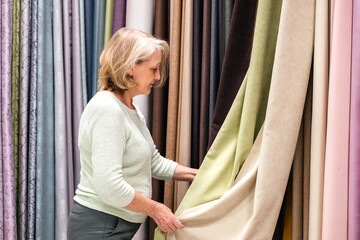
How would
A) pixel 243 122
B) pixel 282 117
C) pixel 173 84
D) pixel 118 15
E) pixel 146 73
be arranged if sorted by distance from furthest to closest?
1. pixel 118 15
2. pixel 173 84
3. pixel 146 73
4. pixel 243 122
5. pixel 282 117

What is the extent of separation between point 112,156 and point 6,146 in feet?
2.40

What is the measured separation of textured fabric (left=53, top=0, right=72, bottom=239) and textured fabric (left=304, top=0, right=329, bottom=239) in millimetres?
1001

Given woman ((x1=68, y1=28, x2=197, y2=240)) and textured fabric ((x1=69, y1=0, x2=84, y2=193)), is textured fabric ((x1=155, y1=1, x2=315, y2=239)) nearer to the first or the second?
woman ((x1=68, y1=28, x2=197, y2=240))

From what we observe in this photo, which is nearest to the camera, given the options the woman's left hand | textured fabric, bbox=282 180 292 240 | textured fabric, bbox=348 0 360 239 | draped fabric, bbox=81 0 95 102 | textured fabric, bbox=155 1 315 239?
textured fabric, bbox=348 0 360 239

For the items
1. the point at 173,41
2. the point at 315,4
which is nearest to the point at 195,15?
the point at 173,41

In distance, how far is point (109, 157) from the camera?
3.27 feet

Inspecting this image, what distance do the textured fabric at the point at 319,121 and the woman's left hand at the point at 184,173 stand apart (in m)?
0.47

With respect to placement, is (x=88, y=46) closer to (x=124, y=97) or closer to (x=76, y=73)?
(x=76, y=73)

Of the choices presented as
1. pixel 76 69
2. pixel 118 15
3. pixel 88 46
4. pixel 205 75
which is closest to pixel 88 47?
pixel 88 46

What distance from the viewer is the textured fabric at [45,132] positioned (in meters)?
1.56

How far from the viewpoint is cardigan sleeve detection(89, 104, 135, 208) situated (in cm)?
100

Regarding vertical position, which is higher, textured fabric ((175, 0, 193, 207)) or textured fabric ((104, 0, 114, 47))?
textured fabric ((104, 0, 114, 47))

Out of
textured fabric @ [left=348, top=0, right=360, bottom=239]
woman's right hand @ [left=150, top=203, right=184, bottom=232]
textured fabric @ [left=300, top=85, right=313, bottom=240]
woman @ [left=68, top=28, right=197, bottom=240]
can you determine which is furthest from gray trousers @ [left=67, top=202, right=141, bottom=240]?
textured fabric @ [left=348, top=0, right=360, bottom=239]

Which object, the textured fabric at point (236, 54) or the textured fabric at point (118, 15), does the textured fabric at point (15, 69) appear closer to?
the textured fabric at point (118, 15)
